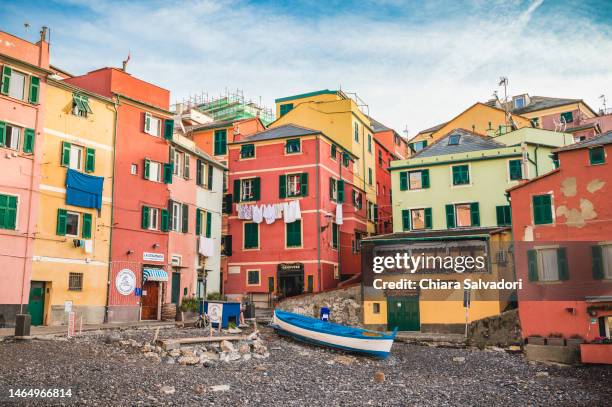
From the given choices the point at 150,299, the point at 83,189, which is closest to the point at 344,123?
the point at 150,299

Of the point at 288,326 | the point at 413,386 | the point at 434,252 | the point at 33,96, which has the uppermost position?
the point at 33,96

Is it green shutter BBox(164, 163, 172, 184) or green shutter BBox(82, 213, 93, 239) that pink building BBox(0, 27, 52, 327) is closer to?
green shutter BBox(82, 213, 93, 239)

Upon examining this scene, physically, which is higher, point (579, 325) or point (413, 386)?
point (579, 325)

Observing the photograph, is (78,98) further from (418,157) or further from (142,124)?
(418,157)

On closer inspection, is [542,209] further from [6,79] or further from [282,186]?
[6,79]

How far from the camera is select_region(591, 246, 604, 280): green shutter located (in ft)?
103

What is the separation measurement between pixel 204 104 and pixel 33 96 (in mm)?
48018

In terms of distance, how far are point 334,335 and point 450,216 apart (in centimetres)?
1891

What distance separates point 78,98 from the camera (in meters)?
34.8

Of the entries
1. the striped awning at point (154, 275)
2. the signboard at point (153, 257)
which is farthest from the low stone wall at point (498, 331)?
the signboard at point (153, 257)

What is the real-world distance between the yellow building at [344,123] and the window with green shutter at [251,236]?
435 inches

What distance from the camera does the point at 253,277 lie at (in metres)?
48.4

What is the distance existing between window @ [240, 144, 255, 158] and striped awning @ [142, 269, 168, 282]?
48.9ft

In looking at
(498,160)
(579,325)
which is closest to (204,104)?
(498,160)
